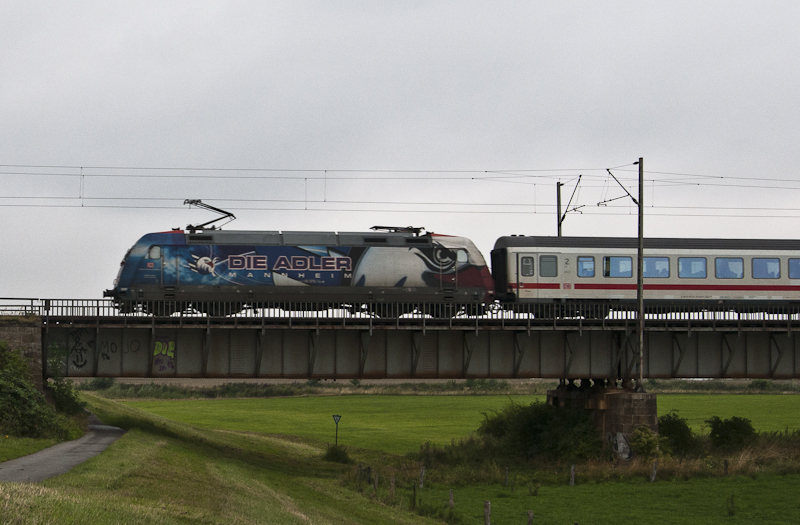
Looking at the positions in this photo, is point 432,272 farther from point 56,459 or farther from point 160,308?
point 56,459

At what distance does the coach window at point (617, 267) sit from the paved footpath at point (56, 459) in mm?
27738

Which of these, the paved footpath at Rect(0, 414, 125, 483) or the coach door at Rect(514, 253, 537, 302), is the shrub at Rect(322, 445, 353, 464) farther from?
the coach door at Rect(514, 253, 537, 302)

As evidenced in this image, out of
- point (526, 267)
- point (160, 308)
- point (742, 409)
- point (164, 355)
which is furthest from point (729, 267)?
point (742, 409)

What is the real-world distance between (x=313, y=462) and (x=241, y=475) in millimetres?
13892

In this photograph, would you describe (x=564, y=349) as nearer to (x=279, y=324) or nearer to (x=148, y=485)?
(x=279, y=324)

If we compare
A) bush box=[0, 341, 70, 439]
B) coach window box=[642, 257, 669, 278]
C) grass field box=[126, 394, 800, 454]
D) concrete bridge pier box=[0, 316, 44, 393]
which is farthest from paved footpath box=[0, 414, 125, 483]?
coach window box=[642, 257, 669, 278]

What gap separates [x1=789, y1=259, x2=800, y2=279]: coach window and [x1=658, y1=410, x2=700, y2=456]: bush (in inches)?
423

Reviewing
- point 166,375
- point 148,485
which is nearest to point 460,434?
point 166,375

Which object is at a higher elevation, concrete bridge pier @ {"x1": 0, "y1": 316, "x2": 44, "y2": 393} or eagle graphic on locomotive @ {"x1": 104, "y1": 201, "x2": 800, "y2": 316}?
eagle graphic on locomotive @ {"x1": 104, "y1": 201, "x2": 800, "y2": 316}

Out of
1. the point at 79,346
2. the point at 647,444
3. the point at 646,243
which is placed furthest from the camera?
the point at 646,243

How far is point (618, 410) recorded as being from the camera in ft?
145

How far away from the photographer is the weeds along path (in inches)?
635

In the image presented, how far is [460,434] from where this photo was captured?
69188 millimetres

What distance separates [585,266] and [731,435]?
15.0 metres
